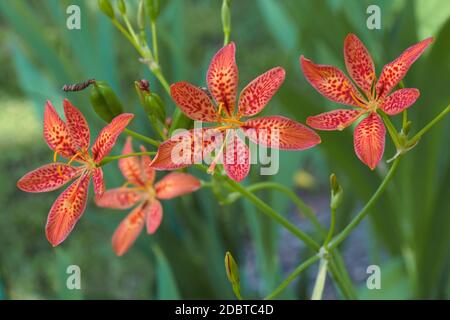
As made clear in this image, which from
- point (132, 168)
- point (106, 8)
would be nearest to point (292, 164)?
point (132, 168)

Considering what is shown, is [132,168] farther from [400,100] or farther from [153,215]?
[400,100]

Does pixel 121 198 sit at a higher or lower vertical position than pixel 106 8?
lower

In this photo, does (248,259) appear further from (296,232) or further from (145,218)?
(296,232)

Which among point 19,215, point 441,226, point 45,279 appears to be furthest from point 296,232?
point 19,215

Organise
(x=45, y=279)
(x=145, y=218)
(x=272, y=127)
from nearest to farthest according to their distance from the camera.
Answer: (x=272, y=127)
(x=145, y=218)
(x=45, y=279)

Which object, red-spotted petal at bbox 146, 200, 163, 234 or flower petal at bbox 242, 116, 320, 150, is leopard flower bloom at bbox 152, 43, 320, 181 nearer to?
flower petal at bbox 242, 116, 320, 150

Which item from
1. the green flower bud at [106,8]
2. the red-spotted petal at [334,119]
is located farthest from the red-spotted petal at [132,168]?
the red-spotted petal at [334,119]

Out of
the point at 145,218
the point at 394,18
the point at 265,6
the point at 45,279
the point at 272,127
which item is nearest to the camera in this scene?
the point at 272,127
